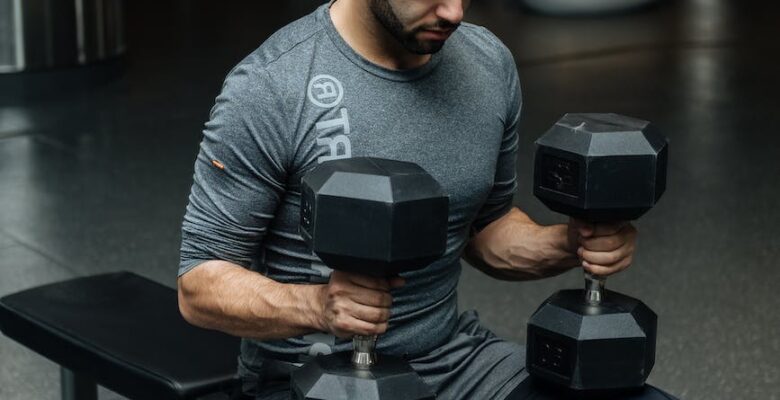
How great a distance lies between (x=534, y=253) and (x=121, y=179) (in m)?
2.97

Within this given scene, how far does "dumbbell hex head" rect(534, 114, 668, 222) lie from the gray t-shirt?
0.19 meters

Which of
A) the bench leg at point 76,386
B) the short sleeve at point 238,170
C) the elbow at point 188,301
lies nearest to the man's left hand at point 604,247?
the short sleeve at point 238,170

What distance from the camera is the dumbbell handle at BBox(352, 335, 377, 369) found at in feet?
5.70

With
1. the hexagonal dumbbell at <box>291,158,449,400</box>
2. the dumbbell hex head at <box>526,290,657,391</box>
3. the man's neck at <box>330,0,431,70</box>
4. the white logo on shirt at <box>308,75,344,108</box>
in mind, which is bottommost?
the dumbbell hex head at <box>526,290,657,391</box>

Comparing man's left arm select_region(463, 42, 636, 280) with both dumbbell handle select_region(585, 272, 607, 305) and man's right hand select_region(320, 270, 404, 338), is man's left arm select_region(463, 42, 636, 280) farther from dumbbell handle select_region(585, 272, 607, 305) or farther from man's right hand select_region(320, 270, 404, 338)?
man's right hand select_region(320, 270, 404, 338)

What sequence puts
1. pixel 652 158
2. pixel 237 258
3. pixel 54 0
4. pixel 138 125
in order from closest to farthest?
1. pixel 652 158
2. pixel 237 258
3. pixel 138 125
4. pixel 54 0

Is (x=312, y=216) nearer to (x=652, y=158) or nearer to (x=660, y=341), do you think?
(x=652, y=158)

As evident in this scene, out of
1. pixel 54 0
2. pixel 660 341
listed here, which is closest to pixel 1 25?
pixel 54 0

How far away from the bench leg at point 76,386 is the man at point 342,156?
61cm

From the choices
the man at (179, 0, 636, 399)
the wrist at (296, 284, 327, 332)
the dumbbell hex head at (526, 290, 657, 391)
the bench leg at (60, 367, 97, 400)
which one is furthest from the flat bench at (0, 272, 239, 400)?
the dumbbell hex head at (526, 290, 657, 391)

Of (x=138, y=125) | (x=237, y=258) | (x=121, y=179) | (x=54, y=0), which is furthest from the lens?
(x=54, y=0)

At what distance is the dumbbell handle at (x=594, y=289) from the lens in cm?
197

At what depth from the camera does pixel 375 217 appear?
161 centimetres

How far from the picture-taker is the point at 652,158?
185 cm
